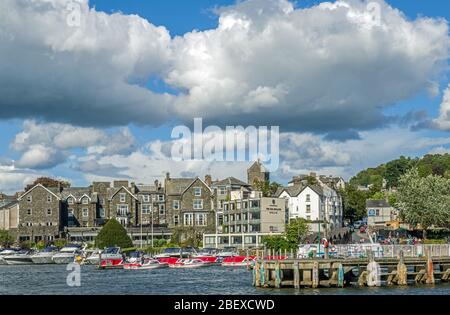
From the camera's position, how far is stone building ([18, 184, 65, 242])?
457 feet

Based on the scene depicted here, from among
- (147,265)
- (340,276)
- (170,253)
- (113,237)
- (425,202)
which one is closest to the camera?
(340,276)

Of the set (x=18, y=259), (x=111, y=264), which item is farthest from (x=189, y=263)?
(x=18, y=259)

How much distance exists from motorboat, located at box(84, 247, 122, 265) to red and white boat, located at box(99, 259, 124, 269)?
122 inches

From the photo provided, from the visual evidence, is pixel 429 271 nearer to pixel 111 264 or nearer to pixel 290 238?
pixel 111 264

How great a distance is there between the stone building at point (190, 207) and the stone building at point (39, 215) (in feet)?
68.2

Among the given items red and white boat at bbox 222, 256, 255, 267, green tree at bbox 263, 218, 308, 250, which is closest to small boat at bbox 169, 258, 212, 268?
red and white boat at bbox 222, 256, 255, 267

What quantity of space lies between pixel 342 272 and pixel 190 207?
8442cm

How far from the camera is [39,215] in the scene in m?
140

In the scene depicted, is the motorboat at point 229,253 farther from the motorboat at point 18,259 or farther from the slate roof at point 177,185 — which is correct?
the motorboat at point 18,259

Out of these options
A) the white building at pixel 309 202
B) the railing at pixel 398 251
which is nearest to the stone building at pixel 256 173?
the white building at pixel 309 202

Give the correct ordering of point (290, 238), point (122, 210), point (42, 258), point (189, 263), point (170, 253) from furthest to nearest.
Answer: point (122, 210)
point (290, 238)
point (42, 258)
point (170, 253)
point (189, 263)

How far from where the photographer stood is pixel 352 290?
5534cm

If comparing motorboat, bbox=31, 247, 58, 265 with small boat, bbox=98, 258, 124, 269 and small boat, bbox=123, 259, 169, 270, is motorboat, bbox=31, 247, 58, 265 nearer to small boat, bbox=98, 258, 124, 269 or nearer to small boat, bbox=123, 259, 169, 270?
small boat, bbox=98, 258, 124, 269
